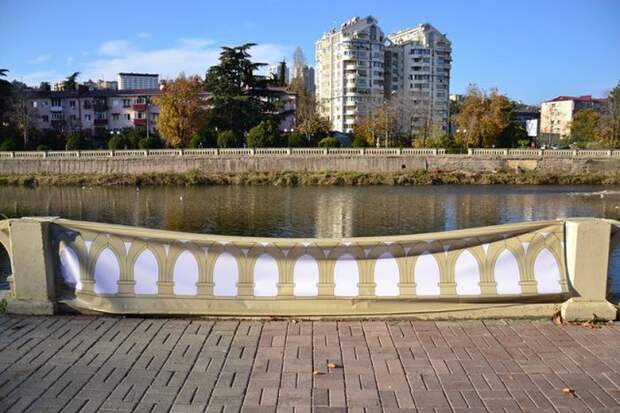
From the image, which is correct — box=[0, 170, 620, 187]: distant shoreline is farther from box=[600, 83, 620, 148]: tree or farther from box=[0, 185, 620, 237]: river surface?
box=[600, 83, 620, 148]: tree

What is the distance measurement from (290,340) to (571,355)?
258 cm

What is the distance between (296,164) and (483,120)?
2405 cm

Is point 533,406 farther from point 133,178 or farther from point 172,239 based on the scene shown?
point 133,178

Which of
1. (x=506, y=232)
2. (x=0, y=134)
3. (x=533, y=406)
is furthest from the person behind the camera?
(x=0, y=134)

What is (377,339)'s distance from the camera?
17.8 ft

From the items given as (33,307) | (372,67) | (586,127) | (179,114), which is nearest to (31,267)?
(33,307)

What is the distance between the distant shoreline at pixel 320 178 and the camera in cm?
5225

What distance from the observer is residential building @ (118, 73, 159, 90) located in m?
132

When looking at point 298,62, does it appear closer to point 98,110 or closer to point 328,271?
point 98,110

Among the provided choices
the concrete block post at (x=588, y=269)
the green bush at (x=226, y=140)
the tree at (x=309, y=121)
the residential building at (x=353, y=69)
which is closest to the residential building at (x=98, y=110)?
the tree at (x=309, y=121)

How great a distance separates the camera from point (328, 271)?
19.6 ft

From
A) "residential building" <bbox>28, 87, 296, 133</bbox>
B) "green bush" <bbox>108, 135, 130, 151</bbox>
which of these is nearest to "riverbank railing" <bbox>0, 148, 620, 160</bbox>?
"green bush" <bbox>108, 135, 130, 151</bbox>

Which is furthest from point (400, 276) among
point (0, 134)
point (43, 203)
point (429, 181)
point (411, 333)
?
point (0, 134)

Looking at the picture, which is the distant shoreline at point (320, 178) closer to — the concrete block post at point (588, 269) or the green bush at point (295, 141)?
the green bush at point (295, 141)
